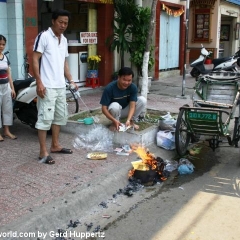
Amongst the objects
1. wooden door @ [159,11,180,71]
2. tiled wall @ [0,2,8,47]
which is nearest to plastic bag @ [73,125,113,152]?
tiled wall @ [0,2,8,47]

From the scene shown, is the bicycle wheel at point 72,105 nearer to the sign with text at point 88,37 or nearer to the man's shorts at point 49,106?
the sign with text at point 88,37

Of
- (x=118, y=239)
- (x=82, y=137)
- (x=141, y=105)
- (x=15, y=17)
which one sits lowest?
(x=118, y=239)

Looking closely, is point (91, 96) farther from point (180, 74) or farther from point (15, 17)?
point (180, 74)

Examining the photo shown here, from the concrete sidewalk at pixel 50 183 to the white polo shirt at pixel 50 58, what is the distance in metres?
1.11

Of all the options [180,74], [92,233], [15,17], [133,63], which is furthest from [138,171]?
[180,74]

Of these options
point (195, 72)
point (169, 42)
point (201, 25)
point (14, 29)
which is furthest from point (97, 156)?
point (201, 25)

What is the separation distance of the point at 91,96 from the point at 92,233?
6.49 meters

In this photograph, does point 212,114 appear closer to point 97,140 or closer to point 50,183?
point 97,140

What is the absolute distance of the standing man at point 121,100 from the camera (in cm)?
556

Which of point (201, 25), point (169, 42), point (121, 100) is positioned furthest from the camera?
point (201, 25)

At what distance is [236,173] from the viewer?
17.5ft

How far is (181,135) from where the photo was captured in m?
5.80

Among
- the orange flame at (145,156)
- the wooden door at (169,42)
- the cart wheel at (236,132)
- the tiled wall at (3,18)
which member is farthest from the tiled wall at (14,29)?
the wooden door at (169,42)

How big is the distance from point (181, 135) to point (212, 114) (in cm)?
78
